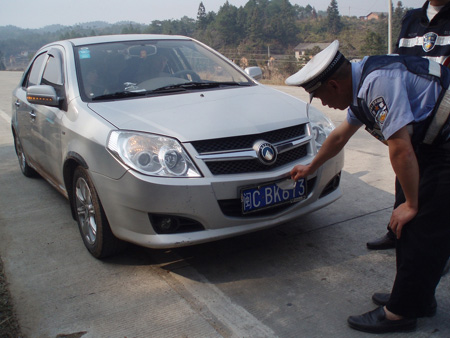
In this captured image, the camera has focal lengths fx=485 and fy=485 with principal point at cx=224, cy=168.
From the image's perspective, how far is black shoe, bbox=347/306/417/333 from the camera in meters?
2.48

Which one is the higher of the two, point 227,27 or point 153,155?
point 227,27

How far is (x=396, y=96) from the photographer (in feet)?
6.61

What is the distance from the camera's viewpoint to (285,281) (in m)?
3.08

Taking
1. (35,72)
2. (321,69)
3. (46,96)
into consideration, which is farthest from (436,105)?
(35,72)

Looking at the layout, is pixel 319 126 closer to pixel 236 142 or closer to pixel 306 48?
pixel 236 142

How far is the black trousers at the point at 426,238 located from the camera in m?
2.23

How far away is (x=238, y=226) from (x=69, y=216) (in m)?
2.08

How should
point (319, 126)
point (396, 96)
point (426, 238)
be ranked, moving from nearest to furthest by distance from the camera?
point (396, 96), point (426, 238), point (319, 126)

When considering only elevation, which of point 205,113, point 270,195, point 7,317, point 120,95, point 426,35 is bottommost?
point 7,317

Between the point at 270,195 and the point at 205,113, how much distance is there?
742 millimetres

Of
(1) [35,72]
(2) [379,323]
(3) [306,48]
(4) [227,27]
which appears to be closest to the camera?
(2) [379,323]

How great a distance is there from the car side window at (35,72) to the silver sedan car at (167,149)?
2.14ft

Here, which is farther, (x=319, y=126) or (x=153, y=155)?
(x=319, y=126)

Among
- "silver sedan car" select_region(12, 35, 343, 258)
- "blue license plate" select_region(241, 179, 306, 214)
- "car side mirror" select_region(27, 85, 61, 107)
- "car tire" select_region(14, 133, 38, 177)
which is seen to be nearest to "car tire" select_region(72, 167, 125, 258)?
"silver sedan car" select_region(12, 35, 343, 258)
